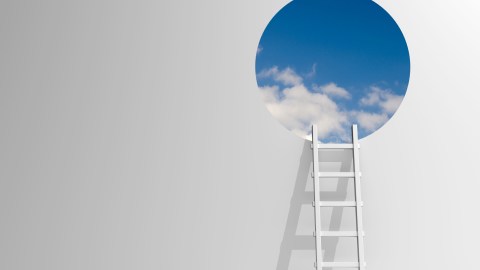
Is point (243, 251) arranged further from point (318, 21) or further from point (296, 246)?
point (318, 21)

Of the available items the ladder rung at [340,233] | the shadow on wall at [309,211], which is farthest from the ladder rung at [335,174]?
the ladder rung at [340,233]

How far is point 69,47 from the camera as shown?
3.71 metres

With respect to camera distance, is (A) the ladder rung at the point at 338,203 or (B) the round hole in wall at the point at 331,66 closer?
(A) the ladder rung at the point at 338,203

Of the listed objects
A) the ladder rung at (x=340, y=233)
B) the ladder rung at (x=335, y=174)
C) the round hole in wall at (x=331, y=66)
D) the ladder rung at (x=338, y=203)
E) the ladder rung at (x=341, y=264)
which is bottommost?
the ladder rung at (x=341, y=264)

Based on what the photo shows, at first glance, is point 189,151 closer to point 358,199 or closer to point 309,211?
point 309,211

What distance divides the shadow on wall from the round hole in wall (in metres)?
8.58

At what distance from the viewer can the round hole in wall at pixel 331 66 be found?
40.7 ft

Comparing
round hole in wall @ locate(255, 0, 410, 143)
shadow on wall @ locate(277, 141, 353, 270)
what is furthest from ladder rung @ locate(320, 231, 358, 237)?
round hole in wall @ locate(255, 0, 410, 143)

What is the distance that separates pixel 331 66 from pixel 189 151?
9.83m

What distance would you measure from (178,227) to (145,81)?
107 centimetres

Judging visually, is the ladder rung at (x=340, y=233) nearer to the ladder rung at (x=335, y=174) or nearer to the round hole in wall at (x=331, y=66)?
the ladder rung at (x=335, y=174)

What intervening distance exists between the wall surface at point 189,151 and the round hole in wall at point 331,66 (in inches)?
334

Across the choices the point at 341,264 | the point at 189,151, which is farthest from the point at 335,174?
the point at 189,151

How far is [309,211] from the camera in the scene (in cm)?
355
